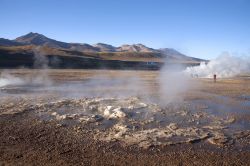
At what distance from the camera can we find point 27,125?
13.4 metres

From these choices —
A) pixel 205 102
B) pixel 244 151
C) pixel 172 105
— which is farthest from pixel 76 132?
pixel 205 102

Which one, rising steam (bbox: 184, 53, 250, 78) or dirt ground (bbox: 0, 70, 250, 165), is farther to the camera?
rising steam (bbox: 184, 53, 250, 78)

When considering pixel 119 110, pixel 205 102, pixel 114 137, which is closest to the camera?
pixel 114 137

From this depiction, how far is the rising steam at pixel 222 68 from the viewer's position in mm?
49969

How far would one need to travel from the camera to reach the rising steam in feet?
164

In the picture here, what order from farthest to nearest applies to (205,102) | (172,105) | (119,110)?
1. (205,102)
2. (172,105)
3. (119,110)

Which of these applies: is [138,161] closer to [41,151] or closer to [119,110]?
[41,151]

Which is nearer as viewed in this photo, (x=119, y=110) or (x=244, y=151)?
(x=244, y=151)

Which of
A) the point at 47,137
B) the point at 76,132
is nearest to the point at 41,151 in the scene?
the point at 47,137

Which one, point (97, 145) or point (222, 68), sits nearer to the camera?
point (97, 145)

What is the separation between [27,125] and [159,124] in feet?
19.2

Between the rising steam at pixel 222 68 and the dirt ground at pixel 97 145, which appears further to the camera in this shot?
the rising steam at pixel 222 68

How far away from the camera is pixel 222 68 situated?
51.1 metres

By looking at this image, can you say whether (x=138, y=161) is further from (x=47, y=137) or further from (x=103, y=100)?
(x=103, y=100)
